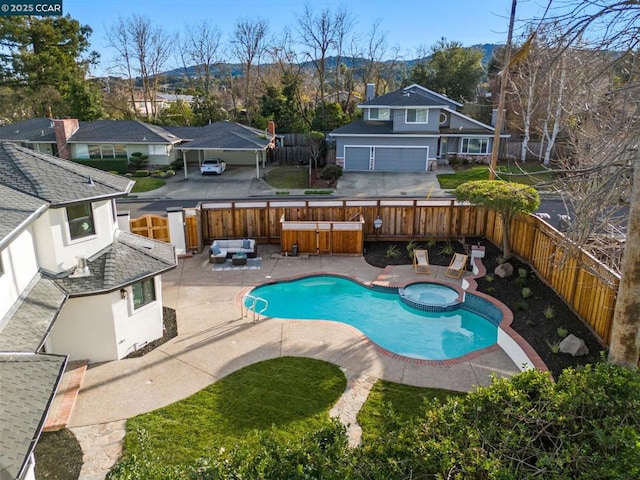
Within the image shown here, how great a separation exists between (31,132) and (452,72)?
3875 cm

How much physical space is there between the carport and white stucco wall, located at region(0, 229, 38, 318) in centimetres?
2353

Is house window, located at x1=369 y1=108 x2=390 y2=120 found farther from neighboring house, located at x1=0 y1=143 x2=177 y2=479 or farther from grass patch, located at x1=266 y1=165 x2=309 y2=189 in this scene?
neighboring house, located at x1=0 y1=143 x2=177 y2=479

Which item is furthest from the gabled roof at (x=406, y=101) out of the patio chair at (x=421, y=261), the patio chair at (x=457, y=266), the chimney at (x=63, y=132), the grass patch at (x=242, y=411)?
the grass patch at (x=242, y=411)

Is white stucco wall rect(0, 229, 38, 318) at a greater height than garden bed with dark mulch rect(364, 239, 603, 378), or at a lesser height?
greater

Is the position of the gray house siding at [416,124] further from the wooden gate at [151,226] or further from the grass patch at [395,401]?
the grass patch at [395,401]

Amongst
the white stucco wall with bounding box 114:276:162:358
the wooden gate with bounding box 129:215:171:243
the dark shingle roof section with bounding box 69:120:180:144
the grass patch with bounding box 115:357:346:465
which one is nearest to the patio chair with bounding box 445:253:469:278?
the grass patch with bounding box 115:357:346:465

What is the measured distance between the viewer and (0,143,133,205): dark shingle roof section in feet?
34.8

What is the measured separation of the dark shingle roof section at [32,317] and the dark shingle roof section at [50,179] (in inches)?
76.9

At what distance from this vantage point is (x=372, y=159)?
115 ft

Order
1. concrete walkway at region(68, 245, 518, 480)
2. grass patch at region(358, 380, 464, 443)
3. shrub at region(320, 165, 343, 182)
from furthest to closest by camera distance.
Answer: shrub at region(320, 165, 343, 182) → concrete walkway at region(68, 245, 518, 480) → grass patch at region(358, 380, 464, 443)

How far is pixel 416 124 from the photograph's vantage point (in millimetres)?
34250

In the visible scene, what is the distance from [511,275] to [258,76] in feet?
156

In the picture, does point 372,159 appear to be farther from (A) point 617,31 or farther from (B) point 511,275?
(A) point 617,31

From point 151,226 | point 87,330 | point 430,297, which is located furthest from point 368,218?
point 87,330
